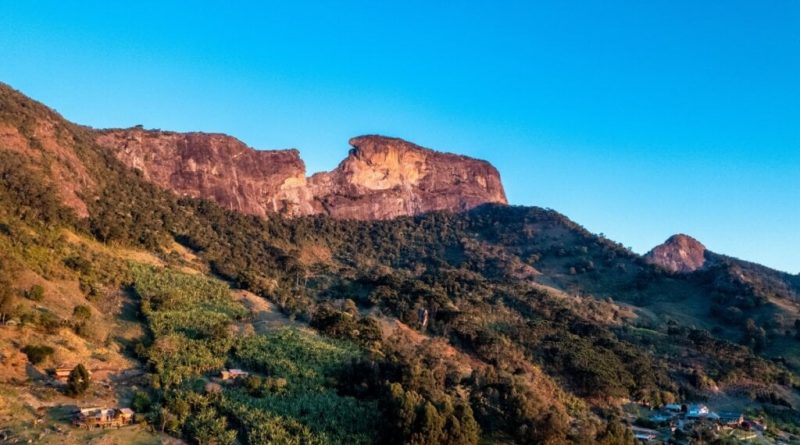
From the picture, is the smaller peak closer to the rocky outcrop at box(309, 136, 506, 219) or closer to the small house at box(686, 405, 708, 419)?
the rocky outcrop at box(309, 136, 506, 219)

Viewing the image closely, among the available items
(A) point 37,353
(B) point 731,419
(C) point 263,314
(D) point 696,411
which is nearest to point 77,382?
(A) point 37,353

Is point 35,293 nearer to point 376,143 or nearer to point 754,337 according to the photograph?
point 754,337

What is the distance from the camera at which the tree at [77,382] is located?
95.4 ft

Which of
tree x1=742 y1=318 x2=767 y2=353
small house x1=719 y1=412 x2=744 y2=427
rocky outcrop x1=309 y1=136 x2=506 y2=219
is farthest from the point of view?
rocky outcrop x1=309 y1=136 x2=506 y2=219

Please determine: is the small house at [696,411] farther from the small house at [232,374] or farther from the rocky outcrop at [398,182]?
the rocky outcrop at [398,182]

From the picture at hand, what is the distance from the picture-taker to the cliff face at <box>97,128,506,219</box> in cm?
9588

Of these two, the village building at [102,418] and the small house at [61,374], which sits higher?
the small house at [61,374]

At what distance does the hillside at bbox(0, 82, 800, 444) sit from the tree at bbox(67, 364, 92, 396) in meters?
0.49

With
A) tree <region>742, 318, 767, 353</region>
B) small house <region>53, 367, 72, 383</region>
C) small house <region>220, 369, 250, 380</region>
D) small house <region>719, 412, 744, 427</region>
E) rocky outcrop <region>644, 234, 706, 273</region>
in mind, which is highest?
rocky outcrop <region>644, 234, 706, 273</region>

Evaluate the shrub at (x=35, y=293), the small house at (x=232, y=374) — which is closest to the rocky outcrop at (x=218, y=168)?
the shrub at (x=35, y=293)

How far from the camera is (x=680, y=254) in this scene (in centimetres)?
12738

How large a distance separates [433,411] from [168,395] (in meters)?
13.7

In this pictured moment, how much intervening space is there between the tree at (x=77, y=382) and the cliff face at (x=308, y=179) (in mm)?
67317

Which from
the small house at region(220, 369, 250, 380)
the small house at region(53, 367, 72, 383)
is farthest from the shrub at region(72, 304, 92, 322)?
the small house at region(220, 369, 250, 380)
